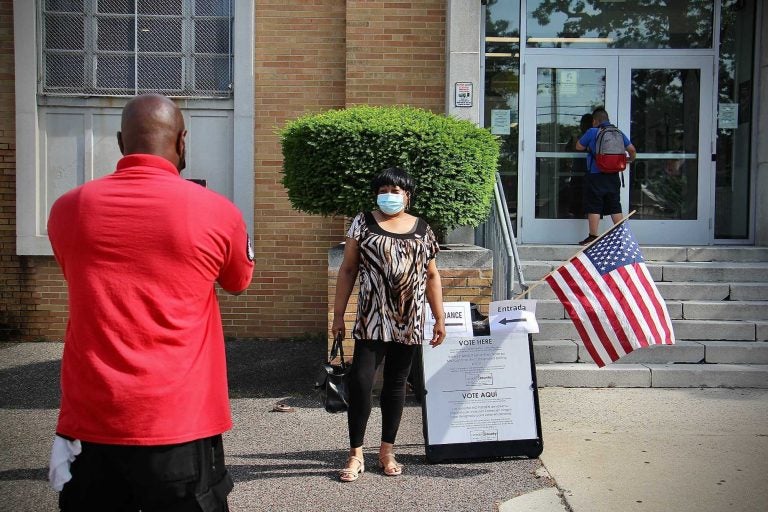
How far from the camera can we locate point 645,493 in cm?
461

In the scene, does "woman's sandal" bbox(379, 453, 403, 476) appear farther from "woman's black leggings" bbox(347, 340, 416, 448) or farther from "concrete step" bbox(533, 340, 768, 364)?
"concrete step" bbox(533, 340, 768, 364)

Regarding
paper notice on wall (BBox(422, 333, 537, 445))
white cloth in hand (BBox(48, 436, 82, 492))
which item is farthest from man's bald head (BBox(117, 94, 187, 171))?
paper notice on wall (BBox(422, 333, 537, 445))

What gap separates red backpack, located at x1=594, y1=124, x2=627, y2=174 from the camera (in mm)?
9211

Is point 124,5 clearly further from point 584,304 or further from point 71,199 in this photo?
point 71,199

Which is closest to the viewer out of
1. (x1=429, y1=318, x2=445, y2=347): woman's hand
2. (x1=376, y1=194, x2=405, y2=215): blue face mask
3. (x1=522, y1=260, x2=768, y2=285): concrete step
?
(x1=376, y1=194, x2=405, y2=215): blue face mask

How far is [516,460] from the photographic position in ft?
17.3

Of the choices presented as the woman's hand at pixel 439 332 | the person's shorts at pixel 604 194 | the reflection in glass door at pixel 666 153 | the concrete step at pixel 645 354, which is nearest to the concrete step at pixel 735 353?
the concrete step at pixel 645 354

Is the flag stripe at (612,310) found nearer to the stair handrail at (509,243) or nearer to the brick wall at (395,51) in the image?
the stair handrail at (509,243)

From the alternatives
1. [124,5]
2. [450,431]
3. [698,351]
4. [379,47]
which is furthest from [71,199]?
[124,5]

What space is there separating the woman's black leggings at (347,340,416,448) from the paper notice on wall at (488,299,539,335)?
2.50 ft

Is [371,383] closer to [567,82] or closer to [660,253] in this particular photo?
[660,253]

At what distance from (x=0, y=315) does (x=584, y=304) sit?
272 inches

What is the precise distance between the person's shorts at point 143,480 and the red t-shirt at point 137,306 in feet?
0.17

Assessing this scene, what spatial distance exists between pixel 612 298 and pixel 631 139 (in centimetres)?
532
